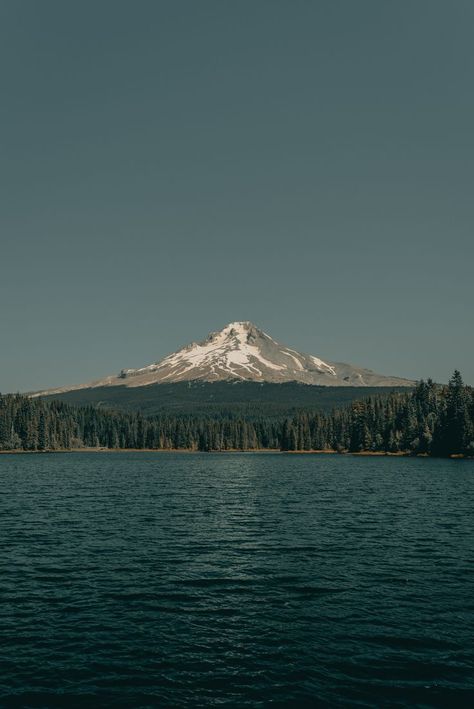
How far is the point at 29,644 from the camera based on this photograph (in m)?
29.3

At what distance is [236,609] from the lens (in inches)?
1377

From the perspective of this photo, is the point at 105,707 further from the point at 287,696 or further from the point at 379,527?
the point at 379,527

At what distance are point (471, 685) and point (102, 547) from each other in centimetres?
3389

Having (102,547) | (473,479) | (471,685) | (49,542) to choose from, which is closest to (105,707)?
(471,685)

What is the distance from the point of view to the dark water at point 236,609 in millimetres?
24875

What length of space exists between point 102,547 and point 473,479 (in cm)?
9238

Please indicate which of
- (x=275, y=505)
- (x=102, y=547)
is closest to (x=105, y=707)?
(x=102, y=547)

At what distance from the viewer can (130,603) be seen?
35781mm

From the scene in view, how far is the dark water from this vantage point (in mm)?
24875

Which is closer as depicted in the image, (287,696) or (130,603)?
(287,696)

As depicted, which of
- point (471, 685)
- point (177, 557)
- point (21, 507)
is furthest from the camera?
point (21, 507)

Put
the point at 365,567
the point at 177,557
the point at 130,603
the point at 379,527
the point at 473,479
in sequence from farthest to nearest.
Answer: the point at 473,479, the point at 379,527, the point at 177,557, the point at 365,567, the point at 130,603

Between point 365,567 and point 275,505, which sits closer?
point 365,567

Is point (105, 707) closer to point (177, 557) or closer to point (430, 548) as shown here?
point (177, 557)
